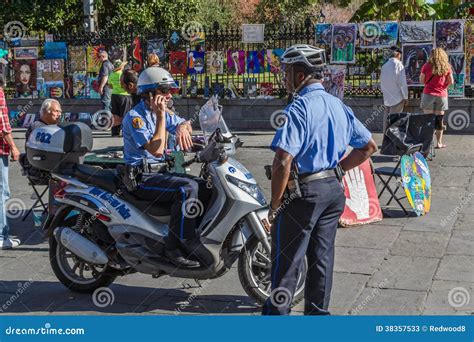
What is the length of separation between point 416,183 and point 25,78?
1189 cm

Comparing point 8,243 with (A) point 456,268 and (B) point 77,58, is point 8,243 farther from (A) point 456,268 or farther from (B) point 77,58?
(B) point 77,58

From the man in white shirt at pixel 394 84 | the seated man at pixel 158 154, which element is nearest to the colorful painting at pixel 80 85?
the man in white shirt at pixel 394 84

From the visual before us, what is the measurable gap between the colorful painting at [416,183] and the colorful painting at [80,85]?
10.5 m

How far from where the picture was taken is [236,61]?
1648cm

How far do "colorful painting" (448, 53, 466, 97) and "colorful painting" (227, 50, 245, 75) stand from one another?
421 cm

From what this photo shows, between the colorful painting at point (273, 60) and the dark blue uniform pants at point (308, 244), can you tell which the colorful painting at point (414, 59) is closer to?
the colorful painting at point (273, 60)

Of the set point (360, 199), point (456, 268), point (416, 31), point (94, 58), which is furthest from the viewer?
point (94, 58)

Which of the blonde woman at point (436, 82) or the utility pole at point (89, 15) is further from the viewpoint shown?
the utility pole at point (89, 15)

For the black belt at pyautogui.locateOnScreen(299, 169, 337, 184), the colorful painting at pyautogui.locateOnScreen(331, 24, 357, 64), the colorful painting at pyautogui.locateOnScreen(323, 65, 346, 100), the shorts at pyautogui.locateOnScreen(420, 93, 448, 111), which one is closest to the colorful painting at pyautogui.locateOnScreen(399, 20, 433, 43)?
the colorful painting at pyautogui.locateOnScreen(331, 24, 357, 64)

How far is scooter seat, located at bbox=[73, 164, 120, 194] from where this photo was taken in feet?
20.6

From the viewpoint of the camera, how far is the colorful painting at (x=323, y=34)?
627 inches

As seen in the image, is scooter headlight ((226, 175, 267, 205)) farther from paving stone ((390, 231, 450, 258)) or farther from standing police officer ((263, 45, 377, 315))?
paving stone ((390, 231, 450, 258))

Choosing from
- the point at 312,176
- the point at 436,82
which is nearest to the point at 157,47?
the point at 436,82
